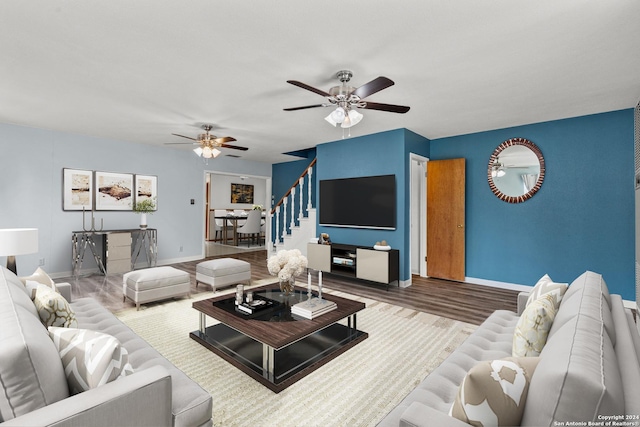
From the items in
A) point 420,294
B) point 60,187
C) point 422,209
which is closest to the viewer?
point 420,294

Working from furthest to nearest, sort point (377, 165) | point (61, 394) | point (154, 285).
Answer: point (377, 165) → point (154, 285) → point (61, 394)

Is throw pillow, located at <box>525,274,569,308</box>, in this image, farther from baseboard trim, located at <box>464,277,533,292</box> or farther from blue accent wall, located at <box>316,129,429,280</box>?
baseboard trim, located at <box>464,277,533,292</box>

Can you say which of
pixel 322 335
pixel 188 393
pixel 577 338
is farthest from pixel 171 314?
pixel 577 338

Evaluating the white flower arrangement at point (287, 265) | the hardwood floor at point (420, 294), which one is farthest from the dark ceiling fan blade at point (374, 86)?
the hardwood floor at point (420, 294)

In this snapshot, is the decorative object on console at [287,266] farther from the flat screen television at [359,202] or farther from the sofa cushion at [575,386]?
the flat screen television at [359,202]

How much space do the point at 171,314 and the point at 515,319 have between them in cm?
328

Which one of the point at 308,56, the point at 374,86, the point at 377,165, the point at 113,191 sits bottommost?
the point at 113,191

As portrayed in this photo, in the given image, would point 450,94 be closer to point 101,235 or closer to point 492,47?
point 492,47

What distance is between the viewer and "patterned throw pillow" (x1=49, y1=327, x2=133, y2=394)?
109 centimetres

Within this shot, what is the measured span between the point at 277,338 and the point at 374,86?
199cm

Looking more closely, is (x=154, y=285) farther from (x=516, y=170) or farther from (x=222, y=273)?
(x=516, y=170)

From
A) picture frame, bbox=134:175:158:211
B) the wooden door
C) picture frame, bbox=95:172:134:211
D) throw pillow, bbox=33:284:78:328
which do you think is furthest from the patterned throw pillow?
picture frame, bbox=134:175:158:211

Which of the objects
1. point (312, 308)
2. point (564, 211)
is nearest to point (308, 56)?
point (312, 308)

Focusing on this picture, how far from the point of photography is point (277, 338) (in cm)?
199
